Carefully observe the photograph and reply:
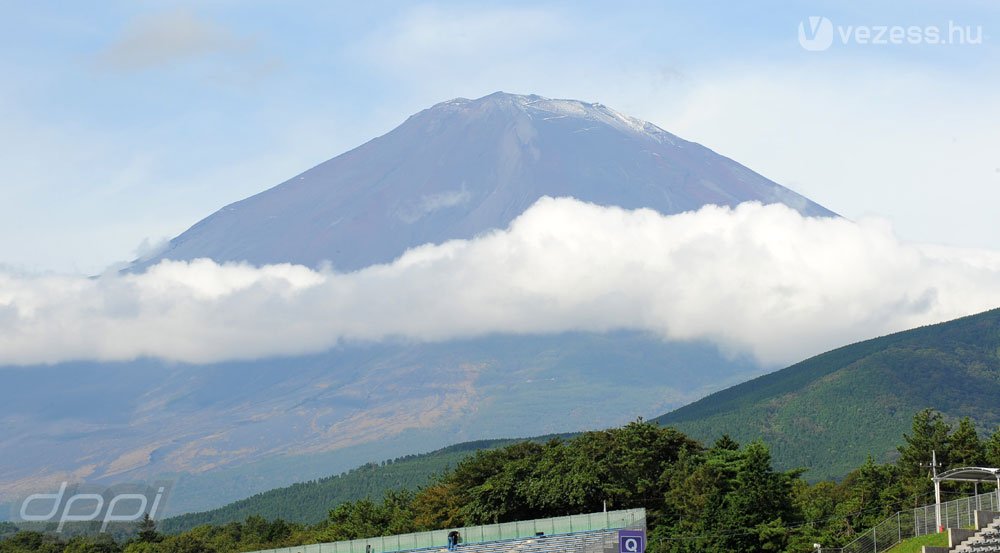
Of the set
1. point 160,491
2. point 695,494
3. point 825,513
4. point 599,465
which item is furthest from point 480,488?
point 160,491

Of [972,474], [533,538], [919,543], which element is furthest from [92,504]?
[972,474]

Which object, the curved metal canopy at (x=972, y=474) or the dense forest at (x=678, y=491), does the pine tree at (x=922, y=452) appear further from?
the curved metal canopy at (x=972, y=474)

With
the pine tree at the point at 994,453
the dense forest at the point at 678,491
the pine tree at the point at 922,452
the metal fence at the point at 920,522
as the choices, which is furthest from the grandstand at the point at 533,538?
the pine tree at the point at 994,453

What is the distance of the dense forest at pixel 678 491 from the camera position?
7950cm

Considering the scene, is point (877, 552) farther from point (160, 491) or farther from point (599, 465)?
point (160, 491)

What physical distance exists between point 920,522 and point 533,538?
21076 millimetres

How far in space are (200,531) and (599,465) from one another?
7622 centimetres

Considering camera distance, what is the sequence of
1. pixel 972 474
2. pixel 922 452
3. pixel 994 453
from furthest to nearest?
pixel 922 452, pixel 994 453, pixel 972 474

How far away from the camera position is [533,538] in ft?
249

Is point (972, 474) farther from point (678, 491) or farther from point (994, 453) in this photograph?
point (994, 453)

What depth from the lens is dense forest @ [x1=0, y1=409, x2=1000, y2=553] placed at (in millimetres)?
79500

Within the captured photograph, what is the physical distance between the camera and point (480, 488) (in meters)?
98.6

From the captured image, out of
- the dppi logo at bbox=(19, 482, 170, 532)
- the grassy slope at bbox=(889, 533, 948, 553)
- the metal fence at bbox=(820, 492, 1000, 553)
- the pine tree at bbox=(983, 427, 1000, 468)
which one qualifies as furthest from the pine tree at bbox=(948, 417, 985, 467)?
the dppi logo at bbox=(19, 482, 170, 532)

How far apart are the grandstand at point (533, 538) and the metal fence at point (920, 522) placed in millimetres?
10643
